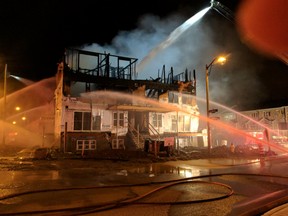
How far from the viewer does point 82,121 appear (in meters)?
23.8

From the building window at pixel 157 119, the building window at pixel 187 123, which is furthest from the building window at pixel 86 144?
the building window at pixel 187 123

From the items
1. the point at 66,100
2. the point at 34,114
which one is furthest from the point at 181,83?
the point at 34,114

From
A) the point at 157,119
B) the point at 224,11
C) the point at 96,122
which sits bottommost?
the point at 96,122

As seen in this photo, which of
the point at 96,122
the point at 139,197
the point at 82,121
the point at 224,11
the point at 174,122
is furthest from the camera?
the point at 174,122

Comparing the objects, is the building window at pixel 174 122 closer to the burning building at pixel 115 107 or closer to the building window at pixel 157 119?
the burning building at pixel 115 107

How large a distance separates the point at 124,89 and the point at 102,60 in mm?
4162

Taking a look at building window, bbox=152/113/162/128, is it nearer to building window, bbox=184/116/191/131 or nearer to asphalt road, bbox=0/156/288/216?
building window, bbox=184/116/191/131

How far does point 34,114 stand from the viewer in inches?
1479

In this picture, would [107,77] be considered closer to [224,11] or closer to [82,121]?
[82,121]

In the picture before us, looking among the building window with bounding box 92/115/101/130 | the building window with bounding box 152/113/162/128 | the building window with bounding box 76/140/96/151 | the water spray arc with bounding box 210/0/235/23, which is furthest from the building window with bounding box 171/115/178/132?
the water spray arc with bounding box 210/0/235/23

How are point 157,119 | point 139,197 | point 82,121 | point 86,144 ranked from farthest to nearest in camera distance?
point 157,119 → point 82,121 → point 86,144 → point 139,197

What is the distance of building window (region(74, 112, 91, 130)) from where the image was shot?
77.7 ft

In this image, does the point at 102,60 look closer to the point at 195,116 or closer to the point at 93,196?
the point at 195,116

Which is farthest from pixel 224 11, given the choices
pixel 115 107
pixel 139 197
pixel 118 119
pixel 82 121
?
pixel 139 197
